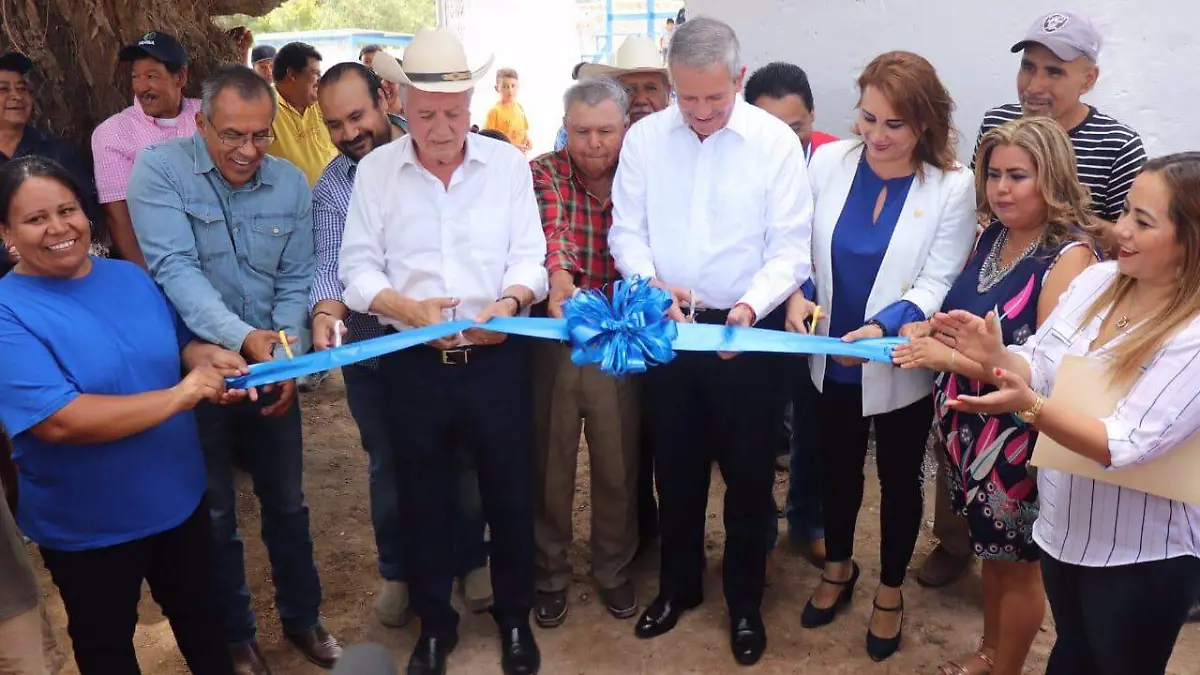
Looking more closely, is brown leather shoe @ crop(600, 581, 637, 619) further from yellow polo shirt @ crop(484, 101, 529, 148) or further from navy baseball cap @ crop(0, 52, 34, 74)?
yellow polo shirt @ crop(484, 101, 529, 148)

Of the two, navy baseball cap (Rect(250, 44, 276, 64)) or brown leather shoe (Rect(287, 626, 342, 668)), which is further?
navy baseball cap (Rect(250, 44, 276, 64))

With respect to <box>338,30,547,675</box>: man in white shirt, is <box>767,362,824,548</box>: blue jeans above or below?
below

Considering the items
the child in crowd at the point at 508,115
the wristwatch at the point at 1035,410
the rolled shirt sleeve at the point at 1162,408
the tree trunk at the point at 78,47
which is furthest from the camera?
the child in crowd at the point at 508,115

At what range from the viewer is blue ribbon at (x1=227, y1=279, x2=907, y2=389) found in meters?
2.94

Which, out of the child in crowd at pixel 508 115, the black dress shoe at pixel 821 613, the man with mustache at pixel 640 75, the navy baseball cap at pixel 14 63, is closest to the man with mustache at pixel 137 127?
the navy baseball cap at pixel 14 63

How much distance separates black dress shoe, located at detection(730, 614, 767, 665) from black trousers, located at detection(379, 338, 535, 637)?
0.86 m

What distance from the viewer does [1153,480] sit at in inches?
85.5

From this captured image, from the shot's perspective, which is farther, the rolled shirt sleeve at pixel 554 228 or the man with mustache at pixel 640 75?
the man with mustache at pixel 640 75

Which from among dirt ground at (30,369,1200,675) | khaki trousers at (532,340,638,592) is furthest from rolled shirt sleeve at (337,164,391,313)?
dirt ground at (30,369,1200,675)

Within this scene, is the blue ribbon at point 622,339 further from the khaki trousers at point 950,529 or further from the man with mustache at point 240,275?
the khaki trousers at point 950,529

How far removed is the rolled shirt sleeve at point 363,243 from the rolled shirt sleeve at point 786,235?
135 cm

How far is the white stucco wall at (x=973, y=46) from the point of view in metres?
4.56

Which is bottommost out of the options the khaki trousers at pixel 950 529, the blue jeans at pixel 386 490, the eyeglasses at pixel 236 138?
the khaki trousers at pixel 950 529

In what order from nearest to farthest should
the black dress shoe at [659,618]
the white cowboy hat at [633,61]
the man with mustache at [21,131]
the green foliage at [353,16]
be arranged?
the black dress shoe at [659,618] → the white cowboy hat at [633,61] → the man with mustache at [21,131] → the green foliage at [353,16]
